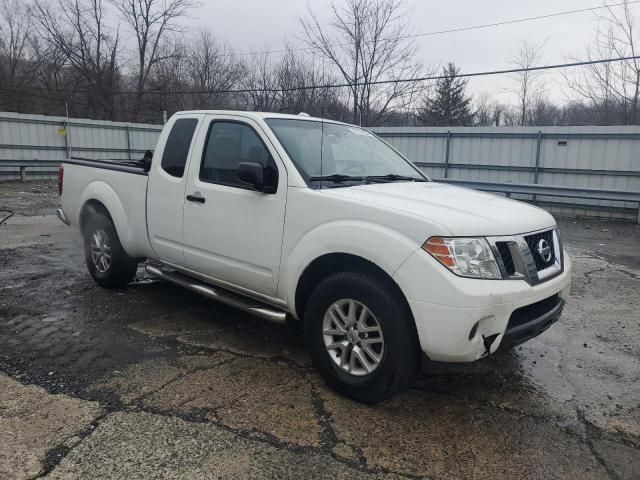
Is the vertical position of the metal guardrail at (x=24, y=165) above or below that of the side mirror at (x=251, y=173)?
below

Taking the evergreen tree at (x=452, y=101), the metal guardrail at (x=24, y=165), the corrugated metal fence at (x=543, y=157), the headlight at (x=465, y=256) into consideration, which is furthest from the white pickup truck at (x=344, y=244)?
the evergreen tree at (x=452, y=101)

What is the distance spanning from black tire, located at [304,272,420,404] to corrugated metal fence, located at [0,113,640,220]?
37.5ft

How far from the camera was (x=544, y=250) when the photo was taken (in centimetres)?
328

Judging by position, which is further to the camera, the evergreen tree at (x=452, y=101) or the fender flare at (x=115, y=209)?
the evergreen tree at (x=452, y=101)

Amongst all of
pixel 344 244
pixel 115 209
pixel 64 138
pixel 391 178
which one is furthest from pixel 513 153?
pixel 64 138

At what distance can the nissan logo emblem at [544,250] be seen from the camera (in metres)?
3.24

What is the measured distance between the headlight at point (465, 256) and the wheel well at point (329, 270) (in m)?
0.34

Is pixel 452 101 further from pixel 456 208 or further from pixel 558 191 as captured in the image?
pixel 456 208

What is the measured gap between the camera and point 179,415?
9.93ft

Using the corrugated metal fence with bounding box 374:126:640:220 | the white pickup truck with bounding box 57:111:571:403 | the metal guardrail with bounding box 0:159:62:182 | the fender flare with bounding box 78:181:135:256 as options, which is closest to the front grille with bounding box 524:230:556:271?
the white pickup truck with bounding box 57:111:571:403

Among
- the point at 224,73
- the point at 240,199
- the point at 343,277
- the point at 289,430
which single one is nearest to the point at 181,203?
the point at 240,199

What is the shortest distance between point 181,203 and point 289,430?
7.57 ft

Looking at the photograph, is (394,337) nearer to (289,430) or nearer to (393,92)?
(289,430)

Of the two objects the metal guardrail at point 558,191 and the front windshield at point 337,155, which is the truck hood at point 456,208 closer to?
the front windshield at point 337,155
